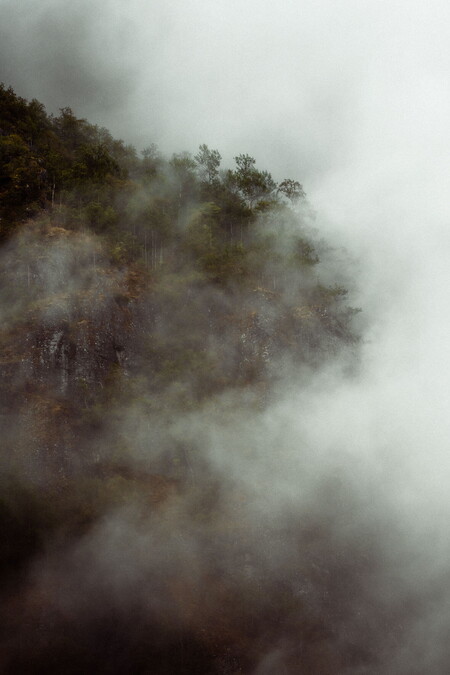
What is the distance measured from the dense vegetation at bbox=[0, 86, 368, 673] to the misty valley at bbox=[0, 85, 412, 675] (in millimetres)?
96

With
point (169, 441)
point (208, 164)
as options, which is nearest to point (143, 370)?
point (169, 441)

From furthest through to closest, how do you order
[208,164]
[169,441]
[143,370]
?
[208,164] < [143,370] < [169,441]

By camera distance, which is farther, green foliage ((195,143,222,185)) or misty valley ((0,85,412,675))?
green foliage ((195,143,222,185))

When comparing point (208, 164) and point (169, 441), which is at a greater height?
point (208, 164)

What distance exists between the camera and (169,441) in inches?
952

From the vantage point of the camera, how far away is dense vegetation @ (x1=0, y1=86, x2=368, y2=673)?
17.7 m

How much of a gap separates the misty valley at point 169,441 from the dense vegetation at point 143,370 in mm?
96

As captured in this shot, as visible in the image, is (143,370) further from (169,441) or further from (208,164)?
(208,164)

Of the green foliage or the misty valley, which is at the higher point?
the green foliage

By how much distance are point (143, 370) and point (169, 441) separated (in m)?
4.74

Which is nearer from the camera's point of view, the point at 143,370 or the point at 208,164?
the point at 143,370

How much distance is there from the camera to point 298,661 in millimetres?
17750

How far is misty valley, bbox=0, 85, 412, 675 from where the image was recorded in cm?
1786

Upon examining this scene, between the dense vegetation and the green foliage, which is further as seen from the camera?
the green foliage
